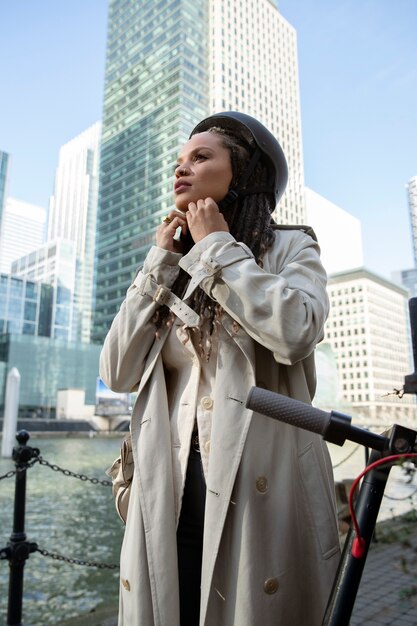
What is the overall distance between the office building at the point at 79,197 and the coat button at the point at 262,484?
142m

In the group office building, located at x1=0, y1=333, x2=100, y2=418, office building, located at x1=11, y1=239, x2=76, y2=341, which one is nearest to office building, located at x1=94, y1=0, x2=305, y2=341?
office building, located at x1=11, y1=239, x2=76, y2=341

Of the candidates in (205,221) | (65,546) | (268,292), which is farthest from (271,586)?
(65,546)

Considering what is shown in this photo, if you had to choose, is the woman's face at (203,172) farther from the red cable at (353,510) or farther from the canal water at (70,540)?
the red cable at (353,510)

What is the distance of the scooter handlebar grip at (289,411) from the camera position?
678 millimetres

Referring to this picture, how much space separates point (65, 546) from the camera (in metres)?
7.63

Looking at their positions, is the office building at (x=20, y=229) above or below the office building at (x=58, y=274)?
above

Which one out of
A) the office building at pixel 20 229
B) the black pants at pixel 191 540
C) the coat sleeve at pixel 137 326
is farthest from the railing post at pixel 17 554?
the office building at pixel 20 229

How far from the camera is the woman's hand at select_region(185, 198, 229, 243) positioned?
129 cm

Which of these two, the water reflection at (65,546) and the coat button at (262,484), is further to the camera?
the water reflection at (65,546)

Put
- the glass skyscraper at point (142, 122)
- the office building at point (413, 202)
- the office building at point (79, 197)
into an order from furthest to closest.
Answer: the office building at point (79, 197)
the glass skyscraper at point (142, 122)
the office building at point (413, 202)

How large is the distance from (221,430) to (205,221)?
1.95 ft

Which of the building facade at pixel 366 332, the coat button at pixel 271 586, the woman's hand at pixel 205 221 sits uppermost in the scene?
the building facade at pixel 366 332

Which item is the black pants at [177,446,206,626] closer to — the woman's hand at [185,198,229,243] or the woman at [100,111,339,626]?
the woman at [100,111,339,626]

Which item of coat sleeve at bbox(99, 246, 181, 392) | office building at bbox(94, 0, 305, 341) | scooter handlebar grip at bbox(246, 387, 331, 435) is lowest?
scooter handlebar grip at bbox(246, 387, 331, 435)
